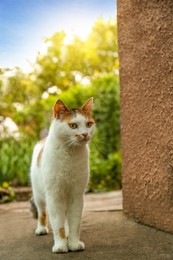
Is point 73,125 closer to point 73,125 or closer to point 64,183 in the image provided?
point 73,125

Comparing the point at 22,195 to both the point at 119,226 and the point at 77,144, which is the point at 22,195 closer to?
the point at 119,226

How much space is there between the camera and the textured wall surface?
332cm

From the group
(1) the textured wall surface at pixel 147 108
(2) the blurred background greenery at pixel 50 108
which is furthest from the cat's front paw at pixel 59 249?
(2) the blurred background greenery at pixel 50 108

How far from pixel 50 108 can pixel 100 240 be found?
4907 mm

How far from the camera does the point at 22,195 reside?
6.09 meters

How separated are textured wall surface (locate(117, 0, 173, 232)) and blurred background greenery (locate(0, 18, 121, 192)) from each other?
5.20 ft

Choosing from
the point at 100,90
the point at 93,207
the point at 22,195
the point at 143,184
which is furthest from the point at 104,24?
the point at 143,184

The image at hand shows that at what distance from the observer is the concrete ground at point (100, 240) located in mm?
2879

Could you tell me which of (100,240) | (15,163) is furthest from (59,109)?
(15,163)

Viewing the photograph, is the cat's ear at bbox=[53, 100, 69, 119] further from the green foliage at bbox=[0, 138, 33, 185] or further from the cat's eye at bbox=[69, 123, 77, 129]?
the green foliage at bbox=[0, 138, 33, 185]

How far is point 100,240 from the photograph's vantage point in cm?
325

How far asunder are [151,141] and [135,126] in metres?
0.24

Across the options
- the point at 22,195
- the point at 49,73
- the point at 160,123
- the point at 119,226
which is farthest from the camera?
the point at 49,73

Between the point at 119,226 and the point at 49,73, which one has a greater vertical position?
the point at 49,73
